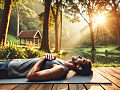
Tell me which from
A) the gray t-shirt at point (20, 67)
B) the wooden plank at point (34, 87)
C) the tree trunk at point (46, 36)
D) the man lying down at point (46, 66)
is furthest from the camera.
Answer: the tree trunk at point (46, 36)

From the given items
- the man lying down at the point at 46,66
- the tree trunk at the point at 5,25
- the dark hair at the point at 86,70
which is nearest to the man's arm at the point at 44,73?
the man lying down at the point at 46,66

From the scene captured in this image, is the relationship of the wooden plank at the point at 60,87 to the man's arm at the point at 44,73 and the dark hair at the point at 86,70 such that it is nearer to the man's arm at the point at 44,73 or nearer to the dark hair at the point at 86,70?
the man's arm at the point at 44,73

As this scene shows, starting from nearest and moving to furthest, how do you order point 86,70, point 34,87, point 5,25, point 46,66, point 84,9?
point 34,87 → point 46,66 → point 86,70 → point 5,25 → point 84,9

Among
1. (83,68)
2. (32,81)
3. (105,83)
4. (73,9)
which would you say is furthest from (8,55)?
(73,9)

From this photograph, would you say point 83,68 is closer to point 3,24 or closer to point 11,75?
point 11,75

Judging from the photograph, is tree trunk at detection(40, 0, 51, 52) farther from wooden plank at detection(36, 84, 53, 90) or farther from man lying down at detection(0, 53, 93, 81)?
wooden plank at detection(36, 84, 53, 90)

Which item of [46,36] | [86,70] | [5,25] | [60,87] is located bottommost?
[60,87]

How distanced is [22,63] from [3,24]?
6.34 meters

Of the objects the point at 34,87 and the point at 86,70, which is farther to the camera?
the point at 86,70

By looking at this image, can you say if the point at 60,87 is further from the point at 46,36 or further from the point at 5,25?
the point at 46,36

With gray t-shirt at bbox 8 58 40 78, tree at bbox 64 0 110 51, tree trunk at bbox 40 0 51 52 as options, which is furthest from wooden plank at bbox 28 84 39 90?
tree at bbox 64 0 110 51

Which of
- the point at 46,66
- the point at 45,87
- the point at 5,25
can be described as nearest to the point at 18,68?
the point at 46,66

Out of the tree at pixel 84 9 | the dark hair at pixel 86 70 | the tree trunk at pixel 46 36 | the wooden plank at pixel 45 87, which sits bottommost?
the wooden plank at pixel 45 87

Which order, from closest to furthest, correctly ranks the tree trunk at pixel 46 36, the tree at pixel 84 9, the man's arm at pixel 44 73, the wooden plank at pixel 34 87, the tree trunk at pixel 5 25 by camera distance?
the wooden plank at pixel 34 87
the man's arm at pixel 44 73
the tree trunk at pixel 5 25
the tree trunk at pixel 46 36
the tree at pixel 84 9
